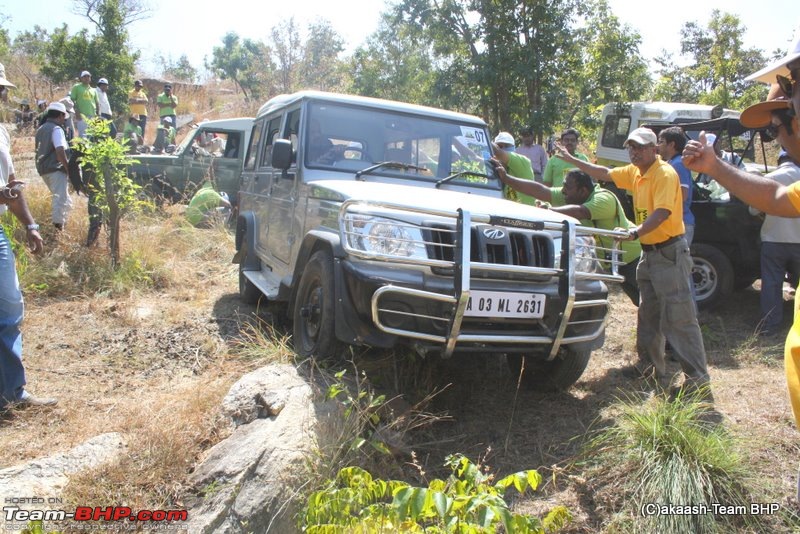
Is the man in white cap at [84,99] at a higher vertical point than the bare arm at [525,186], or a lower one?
higher

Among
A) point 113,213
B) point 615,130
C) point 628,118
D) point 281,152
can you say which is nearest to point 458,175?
point 281,152

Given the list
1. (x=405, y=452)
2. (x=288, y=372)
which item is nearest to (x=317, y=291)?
(x=288, y=372)

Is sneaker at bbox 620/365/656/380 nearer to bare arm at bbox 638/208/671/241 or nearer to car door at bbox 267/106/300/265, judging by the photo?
bare arm at bbox 638/208/671/241

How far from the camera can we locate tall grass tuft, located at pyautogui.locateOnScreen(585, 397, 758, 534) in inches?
106

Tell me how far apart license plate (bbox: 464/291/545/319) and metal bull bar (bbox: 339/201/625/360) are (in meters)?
0.10

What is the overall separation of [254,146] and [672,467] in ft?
16.3

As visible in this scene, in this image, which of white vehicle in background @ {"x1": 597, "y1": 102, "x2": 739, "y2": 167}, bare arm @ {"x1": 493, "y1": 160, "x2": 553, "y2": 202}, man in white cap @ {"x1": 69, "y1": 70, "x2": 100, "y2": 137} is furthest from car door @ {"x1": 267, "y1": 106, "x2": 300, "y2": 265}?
man in white cap @ {"x1": 69, "y1": 70, "x2": 100, "y2": 137}

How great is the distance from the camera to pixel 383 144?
4.55 m

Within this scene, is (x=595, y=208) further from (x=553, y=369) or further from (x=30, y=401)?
(x=30, y=401)

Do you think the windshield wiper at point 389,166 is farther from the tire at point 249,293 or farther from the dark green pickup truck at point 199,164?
the dark green pickup truck at point 199,164

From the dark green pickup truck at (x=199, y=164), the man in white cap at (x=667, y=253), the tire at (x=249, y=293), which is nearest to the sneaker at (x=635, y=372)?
the man in white cap at (x=667, y=253)

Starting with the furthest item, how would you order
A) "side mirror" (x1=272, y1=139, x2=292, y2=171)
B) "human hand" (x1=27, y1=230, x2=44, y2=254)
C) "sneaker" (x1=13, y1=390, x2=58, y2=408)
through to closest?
"side mirror" (x1=272, y1=139, x2=292, y2=171), "human hand" (x1=27, y1=230, x2=44, y2=254), "sneaker" (x1=13, y1=390, x2=58, y2=408)

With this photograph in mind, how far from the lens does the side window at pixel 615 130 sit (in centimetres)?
1155

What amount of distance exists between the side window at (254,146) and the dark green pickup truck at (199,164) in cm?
390
